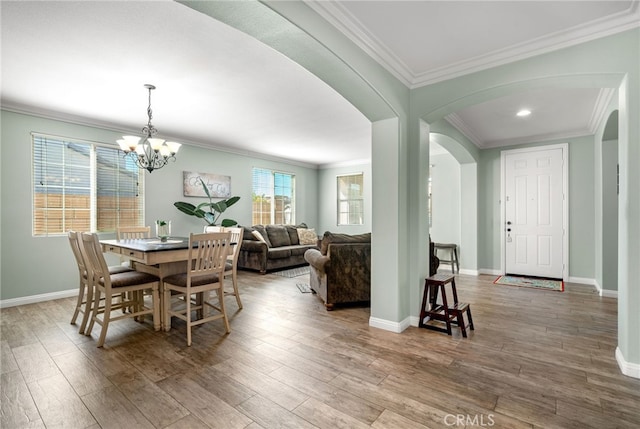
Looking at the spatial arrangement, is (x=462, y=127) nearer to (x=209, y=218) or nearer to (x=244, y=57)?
(x=244, y=57)

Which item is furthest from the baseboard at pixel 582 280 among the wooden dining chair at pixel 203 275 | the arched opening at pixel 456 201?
the wooden dining chair at pixel 203 275

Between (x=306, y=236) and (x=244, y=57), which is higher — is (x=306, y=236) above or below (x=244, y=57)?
below

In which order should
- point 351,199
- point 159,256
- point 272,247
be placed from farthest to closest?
point 351,199 → point 272,247 → point 159,256

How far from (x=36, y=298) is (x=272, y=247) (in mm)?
3794

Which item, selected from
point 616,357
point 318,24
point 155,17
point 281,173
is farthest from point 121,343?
point 281,173

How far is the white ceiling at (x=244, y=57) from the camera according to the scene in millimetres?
2189

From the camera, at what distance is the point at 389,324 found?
10.1ft

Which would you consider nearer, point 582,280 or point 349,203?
point 582,280

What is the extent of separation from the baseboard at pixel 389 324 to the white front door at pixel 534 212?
3.86 m

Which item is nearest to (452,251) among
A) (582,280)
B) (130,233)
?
(582,280)

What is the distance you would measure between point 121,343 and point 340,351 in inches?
79.1

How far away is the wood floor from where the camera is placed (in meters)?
1.77

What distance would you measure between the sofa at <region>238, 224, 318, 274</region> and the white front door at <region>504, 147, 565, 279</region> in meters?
3.84

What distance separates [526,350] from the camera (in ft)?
8.66
